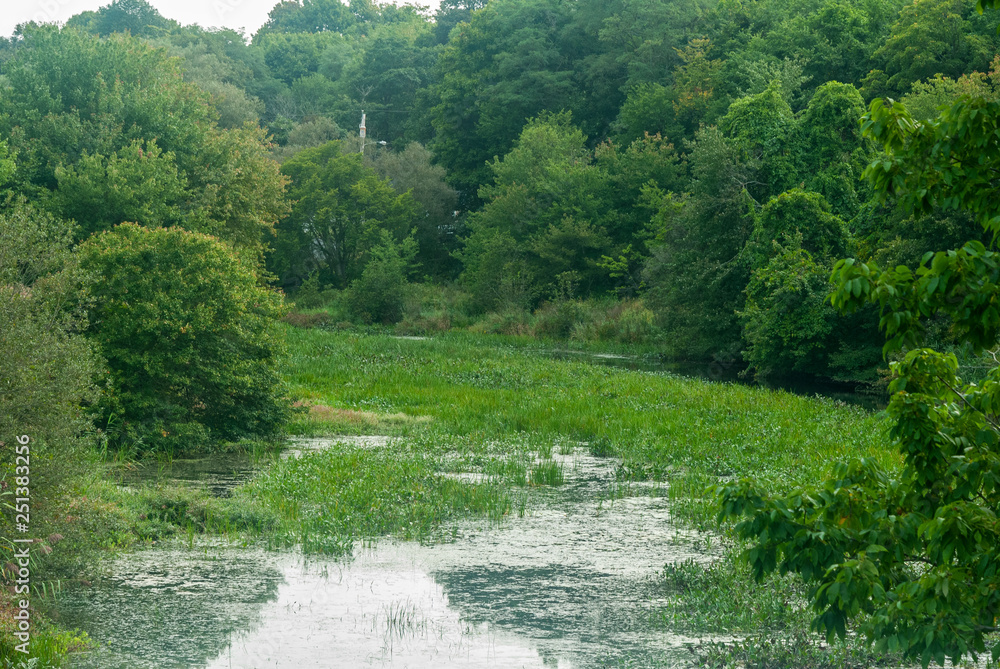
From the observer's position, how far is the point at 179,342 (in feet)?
56.2

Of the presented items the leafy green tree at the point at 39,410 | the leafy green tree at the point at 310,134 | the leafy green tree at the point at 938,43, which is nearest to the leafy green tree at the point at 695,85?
the leafy green tree at the point at 938,43

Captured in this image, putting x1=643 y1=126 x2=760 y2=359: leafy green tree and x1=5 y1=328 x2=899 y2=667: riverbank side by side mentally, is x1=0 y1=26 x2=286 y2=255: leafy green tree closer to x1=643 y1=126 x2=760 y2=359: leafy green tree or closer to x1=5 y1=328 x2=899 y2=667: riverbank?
x1=5 y1=328 x2=899 y2=667: riverbank

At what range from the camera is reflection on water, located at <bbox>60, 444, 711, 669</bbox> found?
780cm

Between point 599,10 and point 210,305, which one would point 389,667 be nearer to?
point 210,305

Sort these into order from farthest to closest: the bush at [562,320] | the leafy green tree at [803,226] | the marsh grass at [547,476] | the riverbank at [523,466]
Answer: the bush at [562,320] < the leafy green tree at [803,226] < the marsh grass at [547,476] < the riverbank at [523,466]

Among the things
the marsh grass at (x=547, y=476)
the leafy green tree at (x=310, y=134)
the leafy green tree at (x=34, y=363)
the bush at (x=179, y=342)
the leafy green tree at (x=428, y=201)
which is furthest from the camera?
the leafy green tree at (x=310, y=134)

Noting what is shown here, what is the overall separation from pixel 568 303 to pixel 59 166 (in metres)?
26.3

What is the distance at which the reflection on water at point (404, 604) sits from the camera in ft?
25.6

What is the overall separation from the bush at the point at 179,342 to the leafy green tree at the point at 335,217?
41.8m

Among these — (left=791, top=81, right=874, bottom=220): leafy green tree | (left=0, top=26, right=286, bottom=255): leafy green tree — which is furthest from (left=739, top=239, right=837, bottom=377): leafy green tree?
(left=0, top=26, right=286, bottom=255): leafy green tree

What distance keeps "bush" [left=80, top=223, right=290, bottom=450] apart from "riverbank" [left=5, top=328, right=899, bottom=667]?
1548 mm

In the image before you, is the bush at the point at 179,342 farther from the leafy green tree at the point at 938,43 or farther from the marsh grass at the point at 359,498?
the leafy green tree at the point at 938,43

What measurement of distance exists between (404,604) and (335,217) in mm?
54011


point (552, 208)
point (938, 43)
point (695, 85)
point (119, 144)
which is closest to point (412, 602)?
point (119, 144)
